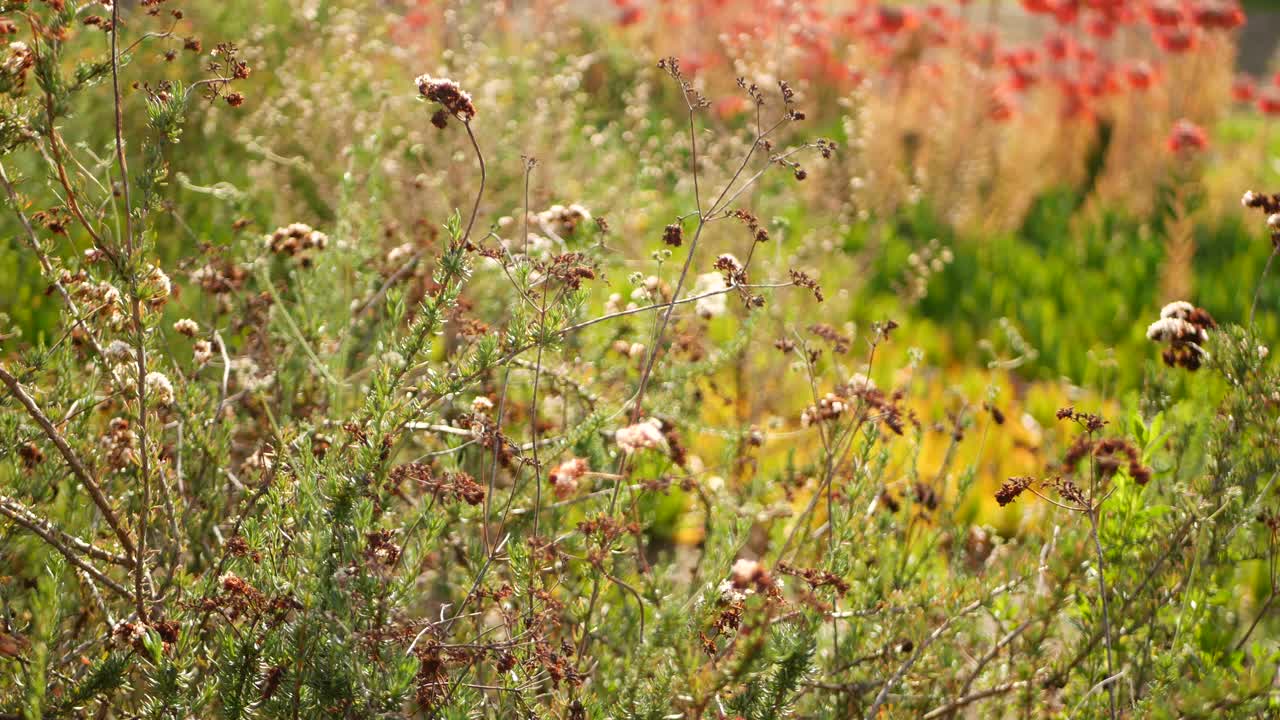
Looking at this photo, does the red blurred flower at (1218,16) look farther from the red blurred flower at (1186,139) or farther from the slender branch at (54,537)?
the slender branch at (54,537)

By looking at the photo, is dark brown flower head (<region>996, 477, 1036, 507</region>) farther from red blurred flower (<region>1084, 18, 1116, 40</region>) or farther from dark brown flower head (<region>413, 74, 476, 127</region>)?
red blurred flower (<region>1084, 18, 1116, 40</region>)

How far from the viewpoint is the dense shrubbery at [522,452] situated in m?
1.58

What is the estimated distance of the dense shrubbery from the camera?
5.17 feet

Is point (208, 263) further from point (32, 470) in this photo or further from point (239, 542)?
point (239, 542)

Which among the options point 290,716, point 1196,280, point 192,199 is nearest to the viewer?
point 290,716

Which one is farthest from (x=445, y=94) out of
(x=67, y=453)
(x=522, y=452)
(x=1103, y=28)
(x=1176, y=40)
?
(x=1103, y=28)

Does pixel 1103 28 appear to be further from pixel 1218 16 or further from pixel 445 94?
pixel 445 94

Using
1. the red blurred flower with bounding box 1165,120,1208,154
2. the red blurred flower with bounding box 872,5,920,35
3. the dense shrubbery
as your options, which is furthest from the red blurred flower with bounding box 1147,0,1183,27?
the dense shrubbery

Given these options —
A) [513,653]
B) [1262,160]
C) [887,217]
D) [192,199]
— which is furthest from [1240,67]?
[513,653]

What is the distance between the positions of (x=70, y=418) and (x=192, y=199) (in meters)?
2.22

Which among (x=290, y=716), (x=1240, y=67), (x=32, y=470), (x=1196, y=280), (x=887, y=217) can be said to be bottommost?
(x=290, y=716)

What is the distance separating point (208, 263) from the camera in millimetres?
2445

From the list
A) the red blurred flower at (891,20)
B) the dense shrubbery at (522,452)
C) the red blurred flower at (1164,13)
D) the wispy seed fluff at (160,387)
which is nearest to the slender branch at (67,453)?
the dense shrubbery at (522,452)

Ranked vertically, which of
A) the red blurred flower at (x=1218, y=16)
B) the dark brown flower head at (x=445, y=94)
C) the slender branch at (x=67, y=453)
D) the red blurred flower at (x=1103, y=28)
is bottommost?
the slender branch at (x=67, y=453)
